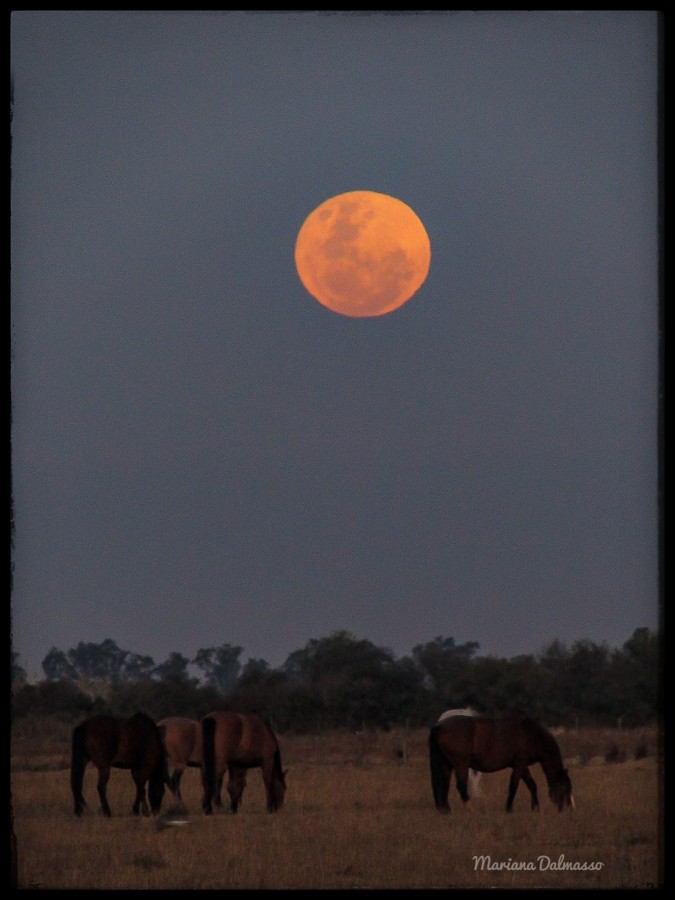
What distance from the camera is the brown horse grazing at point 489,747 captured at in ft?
66.1

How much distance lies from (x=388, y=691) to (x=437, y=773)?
89.5ft

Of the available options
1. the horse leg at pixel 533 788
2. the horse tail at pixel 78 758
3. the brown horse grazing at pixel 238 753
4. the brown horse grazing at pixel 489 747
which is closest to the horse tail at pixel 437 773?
the brown horse grazing at pixel 489 747

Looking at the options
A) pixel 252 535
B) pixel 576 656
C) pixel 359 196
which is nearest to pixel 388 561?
pixel 252 535

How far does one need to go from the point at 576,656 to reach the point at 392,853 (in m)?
37.9

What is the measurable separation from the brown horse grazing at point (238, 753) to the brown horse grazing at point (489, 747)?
2432mm

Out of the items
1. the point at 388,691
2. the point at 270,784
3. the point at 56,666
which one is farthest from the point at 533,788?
the point at 56,666

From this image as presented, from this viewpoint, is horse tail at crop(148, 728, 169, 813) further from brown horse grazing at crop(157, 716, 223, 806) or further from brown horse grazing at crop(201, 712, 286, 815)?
brown horse grazing at crop(157, 716, 223, 806)

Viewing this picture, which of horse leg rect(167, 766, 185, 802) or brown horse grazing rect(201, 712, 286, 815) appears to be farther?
horse leg rect(167, 766, 185, 802)

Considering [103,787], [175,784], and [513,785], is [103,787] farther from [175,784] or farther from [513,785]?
[513,785]

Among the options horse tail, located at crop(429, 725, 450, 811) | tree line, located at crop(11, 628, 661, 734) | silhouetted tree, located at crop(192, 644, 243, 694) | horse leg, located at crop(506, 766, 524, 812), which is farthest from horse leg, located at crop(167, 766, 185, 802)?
silhouetted tree, located at crop(192, 644, 243, 694)

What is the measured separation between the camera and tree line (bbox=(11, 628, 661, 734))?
44062mm

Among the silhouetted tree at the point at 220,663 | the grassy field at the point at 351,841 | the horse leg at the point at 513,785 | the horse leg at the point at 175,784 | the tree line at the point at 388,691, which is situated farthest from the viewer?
the silhouetted tree at the point at 220,663

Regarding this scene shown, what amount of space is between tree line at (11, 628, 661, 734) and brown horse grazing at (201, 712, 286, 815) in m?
19.9

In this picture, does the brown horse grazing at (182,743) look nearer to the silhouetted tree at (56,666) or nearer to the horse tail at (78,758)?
the horse tail at (78,758)
